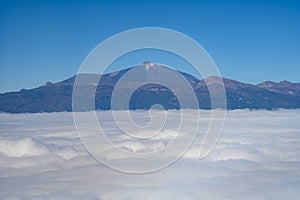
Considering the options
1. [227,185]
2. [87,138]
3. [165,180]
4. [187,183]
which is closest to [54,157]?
[87,138]

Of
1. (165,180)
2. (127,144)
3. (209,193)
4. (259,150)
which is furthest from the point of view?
(127,144)

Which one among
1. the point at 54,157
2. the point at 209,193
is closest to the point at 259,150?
the point at 209,193

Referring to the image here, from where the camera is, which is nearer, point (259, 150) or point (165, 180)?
point (165, 180)

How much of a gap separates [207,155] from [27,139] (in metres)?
88.3

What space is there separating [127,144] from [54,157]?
40.4 m

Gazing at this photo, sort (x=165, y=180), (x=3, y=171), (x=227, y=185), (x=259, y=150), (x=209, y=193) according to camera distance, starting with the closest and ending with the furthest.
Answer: (x=209, y=193)
(x=227, y=185)
(x=165, y=180)
(x=3, y=171)
(x=259, y=150)

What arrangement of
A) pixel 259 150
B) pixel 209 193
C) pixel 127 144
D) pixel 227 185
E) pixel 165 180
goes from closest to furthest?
pixel 209 193, pixel 227 185, pixel 165 180, pixel 259 150, pixel 127 144

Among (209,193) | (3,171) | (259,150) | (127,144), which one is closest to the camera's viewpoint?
(209,193)

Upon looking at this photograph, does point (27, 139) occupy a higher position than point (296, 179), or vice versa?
point (27, 139)

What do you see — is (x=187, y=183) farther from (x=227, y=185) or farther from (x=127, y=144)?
(x=127, y=144)

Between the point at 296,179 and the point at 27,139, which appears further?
the point at 27,139

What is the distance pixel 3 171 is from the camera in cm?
16100

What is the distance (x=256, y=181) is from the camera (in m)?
126

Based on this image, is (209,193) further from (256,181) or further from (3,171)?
(3,171)
